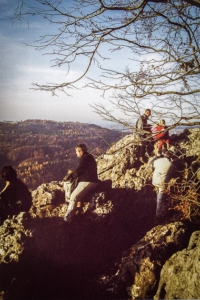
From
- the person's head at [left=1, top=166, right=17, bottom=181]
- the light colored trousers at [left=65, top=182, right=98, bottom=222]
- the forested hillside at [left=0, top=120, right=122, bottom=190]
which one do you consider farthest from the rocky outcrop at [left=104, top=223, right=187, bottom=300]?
the forested hillside at [left=0, top=120, right=122, bottom=190]

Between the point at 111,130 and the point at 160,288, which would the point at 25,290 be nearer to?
the point at 160,288

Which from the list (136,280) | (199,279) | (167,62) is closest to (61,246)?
(136,280)

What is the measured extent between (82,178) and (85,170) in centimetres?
19

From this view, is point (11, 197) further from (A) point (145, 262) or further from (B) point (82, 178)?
(A) point (145, 262)

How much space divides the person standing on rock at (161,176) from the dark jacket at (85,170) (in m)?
1.67

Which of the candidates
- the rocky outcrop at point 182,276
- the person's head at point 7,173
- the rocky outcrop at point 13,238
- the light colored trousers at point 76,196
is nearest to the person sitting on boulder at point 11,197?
the person's head at point 7,173

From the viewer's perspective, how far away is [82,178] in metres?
3.93

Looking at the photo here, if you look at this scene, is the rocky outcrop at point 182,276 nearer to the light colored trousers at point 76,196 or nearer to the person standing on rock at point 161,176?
the person standing on rock at point 161,176

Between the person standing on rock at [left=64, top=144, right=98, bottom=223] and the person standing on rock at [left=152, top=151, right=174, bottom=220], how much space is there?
1682 mm

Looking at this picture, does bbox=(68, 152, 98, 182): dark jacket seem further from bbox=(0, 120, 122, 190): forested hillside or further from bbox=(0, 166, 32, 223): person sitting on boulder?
bbox=(0, 120, 122, 190): forested hillside

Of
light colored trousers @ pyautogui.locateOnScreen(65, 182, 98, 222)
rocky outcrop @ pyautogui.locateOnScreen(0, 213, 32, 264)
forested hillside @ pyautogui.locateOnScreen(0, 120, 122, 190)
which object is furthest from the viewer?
forested hillside @ pyautogui.locateOnScreen(0, 120, 122, 190)

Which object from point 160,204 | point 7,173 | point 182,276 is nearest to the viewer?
point 182,276

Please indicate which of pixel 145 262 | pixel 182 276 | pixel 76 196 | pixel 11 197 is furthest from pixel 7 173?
pixel 182 276

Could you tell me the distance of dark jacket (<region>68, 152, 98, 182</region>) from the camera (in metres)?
3.88
